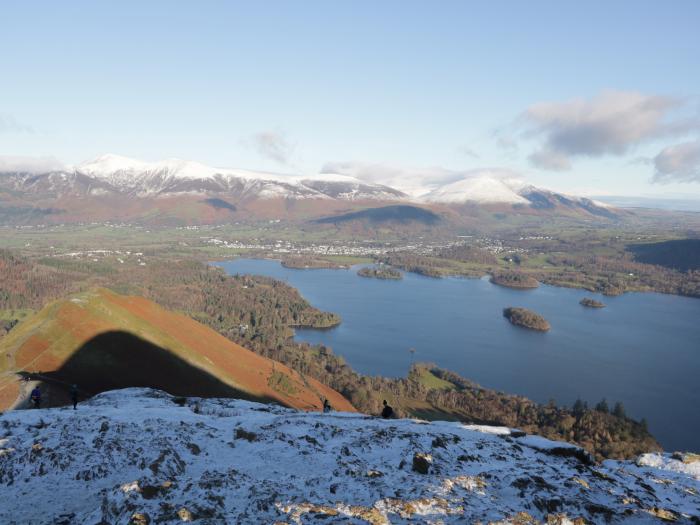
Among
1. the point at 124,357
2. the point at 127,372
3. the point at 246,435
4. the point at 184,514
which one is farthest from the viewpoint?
the point at 124,357

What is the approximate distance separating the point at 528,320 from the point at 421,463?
165 m

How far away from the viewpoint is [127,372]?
204 feet

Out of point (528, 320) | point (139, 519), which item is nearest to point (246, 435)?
point (139, 519)

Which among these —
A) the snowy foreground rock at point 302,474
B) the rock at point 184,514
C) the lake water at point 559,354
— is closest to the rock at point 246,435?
the snowy foreground rock at point 302,474

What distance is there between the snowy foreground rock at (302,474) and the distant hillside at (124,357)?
23.1m

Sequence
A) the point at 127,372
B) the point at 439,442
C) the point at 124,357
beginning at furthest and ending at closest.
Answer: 1. the point at 124,357
2. the point at 127,372
3. the point at 439,442

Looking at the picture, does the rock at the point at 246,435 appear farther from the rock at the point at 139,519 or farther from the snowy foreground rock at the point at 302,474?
the rock at the point at 139,519

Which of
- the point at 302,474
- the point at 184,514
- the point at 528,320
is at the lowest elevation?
the point at 528,320

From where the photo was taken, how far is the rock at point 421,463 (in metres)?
26.7

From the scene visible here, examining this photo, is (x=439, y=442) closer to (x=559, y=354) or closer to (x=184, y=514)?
(x=184, y=514)

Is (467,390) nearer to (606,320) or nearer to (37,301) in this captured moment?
(606,320)

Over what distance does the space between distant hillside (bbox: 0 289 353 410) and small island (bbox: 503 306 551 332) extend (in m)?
109

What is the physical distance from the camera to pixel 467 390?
11319 cm

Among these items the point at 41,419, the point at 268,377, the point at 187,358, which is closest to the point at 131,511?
the point at 41,419
